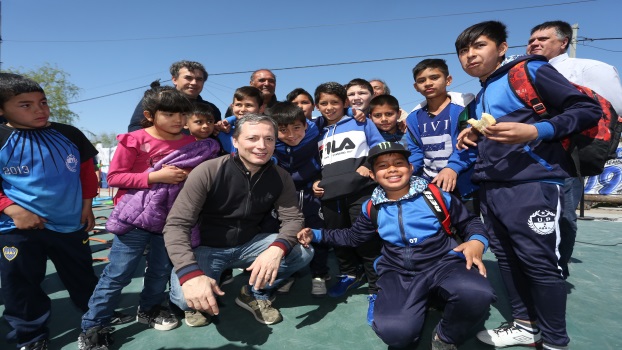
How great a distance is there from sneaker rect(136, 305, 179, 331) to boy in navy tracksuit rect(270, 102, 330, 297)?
4.67 ft

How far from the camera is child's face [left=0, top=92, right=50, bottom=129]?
2381mm

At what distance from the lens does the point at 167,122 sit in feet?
9.00

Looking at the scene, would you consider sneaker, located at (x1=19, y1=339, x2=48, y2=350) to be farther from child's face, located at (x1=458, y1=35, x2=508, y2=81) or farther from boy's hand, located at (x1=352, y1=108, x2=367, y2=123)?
child's face, located at (x1=458, y1=35, x2=508, y2=81)

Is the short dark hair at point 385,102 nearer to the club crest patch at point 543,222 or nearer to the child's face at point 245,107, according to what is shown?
the child's face at point 245,107

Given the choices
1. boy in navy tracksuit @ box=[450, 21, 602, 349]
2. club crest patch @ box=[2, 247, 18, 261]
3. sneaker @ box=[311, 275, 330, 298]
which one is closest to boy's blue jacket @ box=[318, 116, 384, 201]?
sneaker @ box=[311, 275, 330, 298]

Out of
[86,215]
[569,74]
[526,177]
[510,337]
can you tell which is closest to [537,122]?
[526,177]

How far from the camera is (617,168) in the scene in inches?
430

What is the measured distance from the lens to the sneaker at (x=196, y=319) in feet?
8.76

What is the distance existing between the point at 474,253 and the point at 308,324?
60.1 inches

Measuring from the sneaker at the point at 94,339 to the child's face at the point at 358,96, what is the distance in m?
3.73

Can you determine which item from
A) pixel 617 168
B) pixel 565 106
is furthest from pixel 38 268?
pixel 617 168

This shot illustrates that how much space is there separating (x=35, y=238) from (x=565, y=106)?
13.4 ft

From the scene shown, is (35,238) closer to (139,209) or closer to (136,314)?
(139,209)

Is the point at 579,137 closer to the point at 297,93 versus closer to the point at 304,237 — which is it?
the point at 304,237
